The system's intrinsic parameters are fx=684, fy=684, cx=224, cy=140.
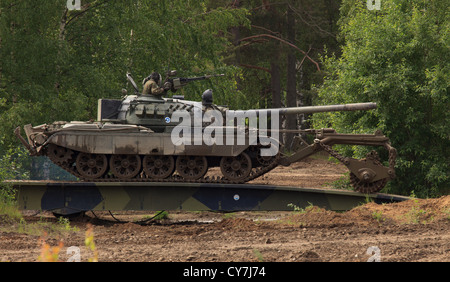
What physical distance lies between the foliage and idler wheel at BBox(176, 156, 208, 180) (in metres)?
5.36

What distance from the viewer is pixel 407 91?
1838 centimetres

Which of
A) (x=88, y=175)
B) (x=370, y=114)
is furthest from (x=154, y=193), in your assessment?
(x=370, y=114)

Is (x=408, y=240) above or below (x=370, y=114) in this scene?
below

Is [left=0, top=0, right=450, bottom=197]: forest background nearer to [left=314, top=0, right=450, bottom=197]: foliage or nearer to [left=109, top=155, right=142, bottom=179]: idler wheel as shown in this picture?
[left=314, top=0, right=450, bottom=197]: foliage

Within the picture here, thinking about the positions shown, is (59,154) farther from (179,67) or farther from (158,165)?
(179,67)

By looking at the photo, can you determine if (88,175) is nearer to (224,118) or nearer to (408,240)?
(224,118)

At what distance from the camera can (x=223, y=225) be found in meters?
13.5

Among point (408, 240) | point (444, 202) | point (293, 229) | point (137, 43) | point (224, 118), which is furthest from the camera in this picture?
point (137, 43)

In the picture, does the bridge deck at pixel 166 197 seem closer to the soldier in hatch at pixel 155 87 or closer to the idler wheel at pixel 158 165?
the idler wheel at pixel 158 165

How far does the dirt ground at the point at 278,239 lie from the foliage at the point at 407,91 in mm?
4742

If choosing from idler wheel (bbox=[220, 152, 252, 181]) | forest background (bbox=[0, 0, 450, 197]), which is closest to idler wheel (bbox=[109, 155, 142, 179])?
idler wheel (bbox=[220, 152, 252, 181])

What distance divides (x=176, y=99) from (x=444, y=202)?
6545 millimetres

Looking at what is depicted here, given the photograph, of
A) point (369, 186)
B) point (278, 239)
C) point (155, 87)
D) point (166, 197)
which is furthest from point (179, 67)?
point (278, 239)

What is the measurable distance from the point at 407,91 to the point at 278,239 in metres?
9.16
